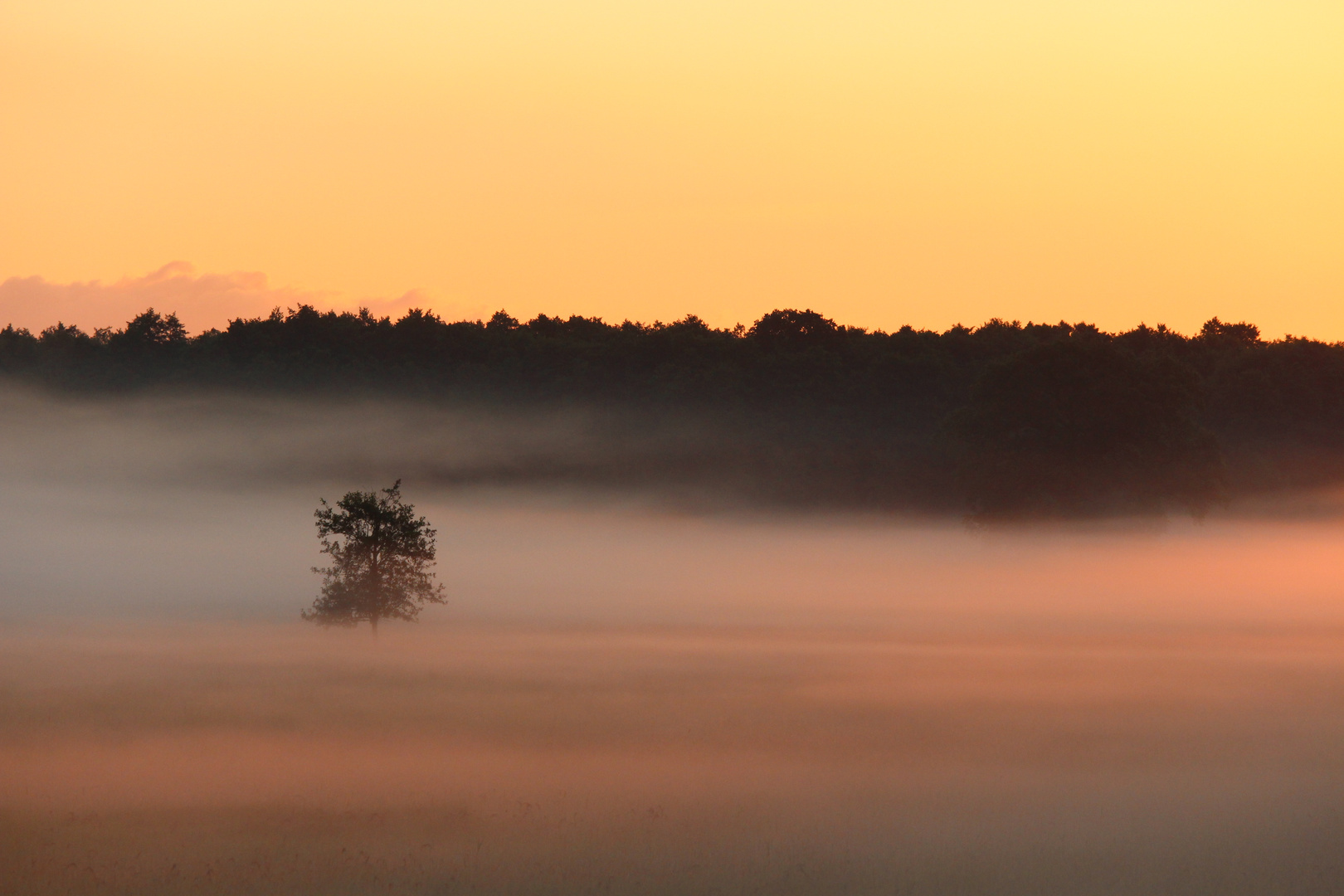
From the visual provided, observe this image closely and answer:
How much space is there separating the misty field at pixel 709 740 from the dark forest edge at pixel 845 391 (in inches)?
174

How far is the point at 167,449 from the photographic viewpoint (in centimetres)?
15312

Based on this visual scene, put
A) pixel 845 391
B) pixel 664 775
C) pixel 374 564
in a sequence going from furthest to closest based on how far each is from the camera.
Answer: pixel 845 391
pixel 374 564
pixel 664 775

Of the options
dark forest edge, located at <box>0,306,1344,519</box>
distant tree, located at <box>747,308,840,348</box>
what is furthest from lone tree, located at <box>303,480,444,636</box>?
distant tree, located at <box>747,308,840,348</box>

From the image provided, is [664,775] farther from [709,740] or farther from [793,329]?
[793,329]

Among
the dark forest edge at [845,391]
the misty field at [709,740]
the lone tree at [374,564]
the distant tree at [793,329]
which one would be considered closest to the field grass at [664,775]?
the misty field at [709,740]

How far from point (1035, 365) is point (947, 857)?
54.4 meters

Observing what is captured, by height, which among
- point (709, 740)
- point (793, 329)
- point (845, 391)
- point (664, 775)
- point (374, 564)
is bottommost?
→ point (664, 775)

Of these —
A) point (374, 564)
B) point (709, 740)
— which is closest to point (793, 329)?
point (374, 564)

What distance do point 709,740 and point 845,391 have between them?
95.3 metres

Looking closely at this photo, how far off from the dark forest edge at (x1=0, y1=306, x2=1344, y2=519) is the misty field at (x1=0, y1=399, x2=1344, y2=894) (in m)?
4.42

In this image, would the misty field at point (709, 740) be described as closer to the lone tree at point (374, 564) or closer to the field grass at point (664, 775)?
the field grass at point (664, 775)

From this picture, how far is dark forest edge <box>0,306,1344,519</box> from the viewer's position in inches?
2783

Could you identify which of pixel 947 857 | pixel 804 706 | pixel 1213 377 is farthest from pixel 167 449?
pixel 947 857

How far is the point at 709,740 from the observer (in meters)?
28.7
